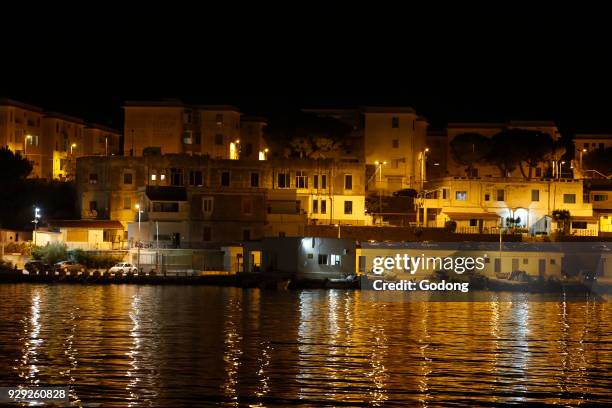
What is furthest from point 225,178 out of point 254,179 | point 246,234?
point 246,234

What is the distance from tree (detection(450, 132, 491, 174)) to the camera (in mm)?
90000

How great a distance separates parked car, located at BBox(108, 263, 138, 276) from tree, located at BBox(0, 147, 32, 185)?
1613 cm

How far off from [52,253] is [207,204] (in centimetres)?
1052

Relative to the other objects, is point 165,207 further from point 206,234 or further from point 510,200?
point 510,200

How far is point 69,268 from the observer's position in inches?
2832

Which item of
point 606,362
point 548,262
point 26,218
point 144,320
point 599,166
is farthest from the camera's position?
point 599,166

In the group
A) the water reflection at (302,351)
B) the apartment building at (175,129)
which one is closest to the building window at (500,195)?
the apartment building at (175,129)

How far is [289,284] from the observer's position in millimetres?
68062

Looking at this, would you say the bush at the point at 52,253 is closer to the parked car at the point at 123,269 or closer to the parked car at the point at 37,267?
the parked car at the point at 37,267

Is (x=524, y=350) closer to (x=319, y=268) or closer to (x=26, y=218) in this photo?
(x=319, y=268)

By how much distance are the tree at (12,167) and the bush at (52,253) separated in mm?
12134

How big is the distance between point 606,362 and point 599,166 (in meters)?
62.0

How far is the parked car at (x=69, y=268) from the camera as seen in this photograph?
71.1 m

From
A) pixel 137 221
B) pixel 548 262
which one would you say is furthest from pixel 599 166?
pixel 137 221
